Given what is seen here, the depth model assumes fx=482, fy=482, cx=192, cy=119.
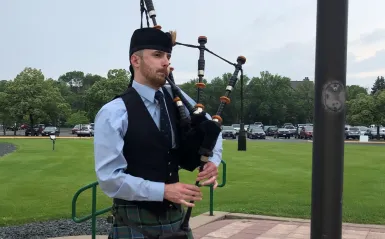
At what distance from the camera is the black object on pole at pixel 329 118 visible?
8.07 feet

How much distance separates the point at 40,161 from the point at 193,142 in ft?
53.7

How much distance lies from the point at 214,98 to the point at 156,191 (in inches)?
1125

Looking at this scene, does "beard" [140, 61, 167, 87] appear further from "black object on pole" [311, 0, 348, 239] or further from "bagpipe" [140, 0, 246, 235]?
"black object on pole" [311, 0, 348, 239]

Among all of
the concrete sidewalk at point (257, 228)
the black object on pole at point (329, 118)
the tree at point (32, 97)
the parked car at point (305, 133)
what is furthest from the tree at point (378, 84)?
the black object on pole at point (329, 118)

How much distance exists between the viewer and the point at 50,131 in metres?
52.6

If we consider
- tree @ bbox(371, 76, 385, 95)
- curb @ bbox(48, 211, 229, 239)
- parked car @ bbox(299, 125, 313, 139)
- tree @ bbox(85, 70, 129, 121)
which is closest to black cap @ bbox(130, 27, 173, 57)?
curb @ bbox(48, 211, 229, 239)

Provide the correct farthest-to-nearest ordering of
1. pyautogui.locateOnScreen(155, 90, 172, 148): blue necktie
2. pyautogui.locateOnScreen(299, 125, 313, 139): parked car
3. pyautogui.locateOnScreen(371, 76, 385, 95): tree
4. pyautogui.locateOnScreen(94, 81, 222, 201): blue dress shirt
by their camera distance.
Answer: pyautogui.locateOnScreen(371, 76, 385, 95): tree
pyautogui.locateOnScreen(299, 125, 313, 139): parked car
pyautogui.locateOnScreen(155, 90, 172, 148): blue necktie
pyautogui.locateOnScreen(94, 81, 222, 201): blue dress shirt

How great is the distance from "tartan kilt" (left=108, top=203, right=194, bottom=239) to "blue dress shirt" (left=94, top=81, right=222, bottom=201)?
188 millimetres

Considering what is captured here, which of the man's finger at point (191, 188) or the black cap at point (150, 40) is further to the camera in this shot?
the black cap at point (150, 40)

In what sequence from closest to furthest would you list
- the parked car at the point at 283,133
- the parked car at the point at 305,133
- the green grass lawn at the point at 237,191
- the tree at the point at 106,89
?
the green grass lawn at the point at 237,191 < the parked car at the point at 305,133 < the parked car at the point at 283,133 < the tree at the point at 106,89

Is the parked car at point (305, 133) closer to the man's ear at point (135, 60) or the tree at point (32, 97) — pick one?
the tree at point (32, 97)

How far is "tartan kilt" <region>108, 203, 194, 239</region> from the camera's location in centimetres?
246

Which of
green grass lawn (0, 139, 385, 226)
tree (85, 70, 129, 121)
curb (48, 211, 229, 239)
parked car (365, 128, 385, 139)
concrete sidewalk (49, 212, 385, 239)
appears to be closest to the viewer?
concrete sidewalk (49, 212, 385, 239)

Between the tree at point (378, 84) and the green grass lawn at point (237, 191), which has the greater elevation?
the tree at point (378, 84)
